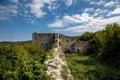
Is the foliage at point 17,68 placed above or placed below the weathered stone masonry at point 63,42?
below

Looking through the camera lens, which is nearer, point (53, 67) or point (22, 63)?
point (22, 63)

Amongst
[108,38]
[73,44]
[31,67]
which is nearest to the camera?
[31,67]

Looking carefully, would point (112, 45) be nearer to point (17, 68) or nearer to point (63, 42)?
point (63, 42)

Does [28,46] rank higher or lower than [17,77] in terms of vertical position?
higher

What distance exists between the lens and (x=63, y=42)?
128 feet

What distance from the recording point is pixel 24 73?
14492 millimetres

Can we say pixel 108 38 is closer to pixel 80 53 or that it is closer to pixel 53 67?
pixel 80 53

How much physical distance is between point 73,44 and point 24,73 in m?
25.7

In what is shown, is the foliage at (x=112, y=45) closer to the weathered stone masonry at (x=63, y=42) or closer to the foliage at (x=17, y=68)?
the weathered stone masonry at (x=63, y=42)

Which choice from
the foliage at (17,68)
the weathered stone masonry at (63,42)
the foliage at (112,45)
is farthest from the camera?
the weathered stone masonry at (63,42)

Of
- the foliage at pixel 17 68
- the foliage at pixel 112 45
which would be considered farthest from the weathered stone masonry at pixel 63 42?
the foliage at pixel 17 68

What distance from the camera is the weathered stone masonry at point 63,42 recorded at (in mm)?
37500

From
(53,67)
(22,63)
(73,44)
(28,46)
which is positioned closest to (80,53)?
(73,44)

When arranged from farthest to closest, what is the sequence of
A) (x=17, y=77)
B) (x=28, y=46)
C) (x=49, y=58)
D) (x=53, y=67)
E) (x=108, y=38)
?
1. (x=108, y=38)
2. (x=28, y=46)
3. (x=49, y=58)
4. (x=53, y=67)
5. (x=17, y=77)
